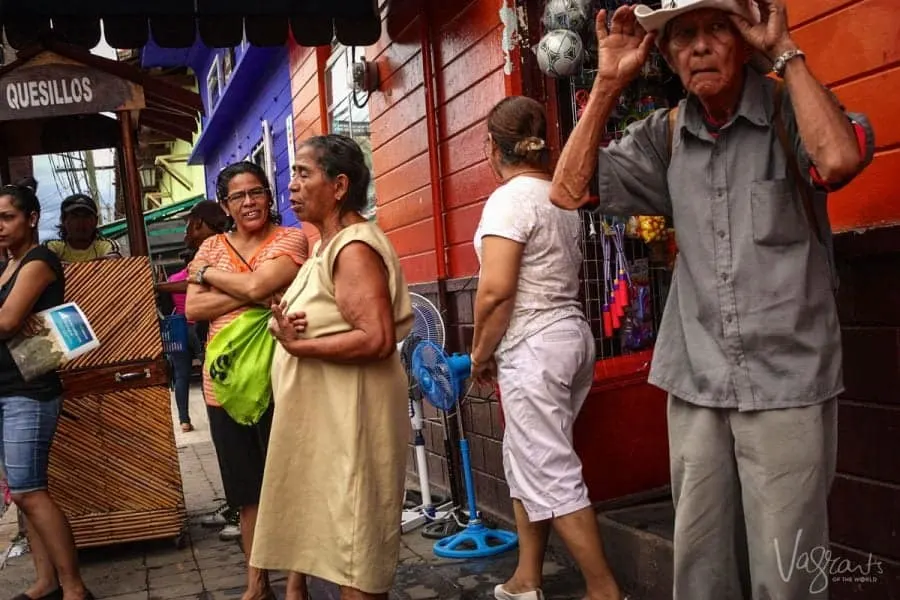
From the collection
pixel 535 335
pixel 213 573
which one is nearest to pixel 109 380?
pixel 213 573

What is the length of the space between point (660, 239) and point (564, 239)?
2.82 ft

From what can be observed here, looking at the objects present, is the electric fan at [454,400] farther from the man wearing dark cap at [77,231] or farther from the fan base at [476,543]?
the man wearing dark cap at [77,231]

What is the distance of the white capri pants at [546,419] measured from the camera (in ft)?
12.5

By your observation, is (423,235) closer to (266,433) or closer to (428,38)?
(428,38)

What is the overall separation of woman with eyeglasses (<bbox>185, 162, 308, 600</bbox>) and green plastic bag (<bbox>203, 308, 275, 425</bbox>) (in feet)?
0.41

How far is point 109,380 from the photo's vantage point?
5.49 m

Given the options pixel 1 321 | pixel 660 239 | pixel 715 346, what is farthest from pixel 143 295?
pixel 715 346

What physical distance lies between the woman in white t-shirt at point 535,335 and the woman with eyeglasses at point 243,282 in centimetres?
95

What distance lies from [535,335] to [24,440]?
255 centimetres

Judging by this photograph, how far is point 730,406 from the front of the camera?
8.01 ft

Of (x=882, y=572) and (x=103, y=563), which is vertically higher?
(x=882, y=572)

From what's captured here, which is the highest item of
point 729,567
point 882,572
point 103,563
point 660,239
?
point 660,239

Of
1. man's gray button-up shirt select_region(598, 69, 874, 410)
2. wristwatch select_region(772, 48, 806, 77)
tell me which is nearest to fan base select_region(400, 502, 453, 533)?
man's gray button-up shirt select_region(598, 69, 874, 410)

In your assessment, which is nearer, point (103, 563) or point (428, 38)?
point (103, 563)
